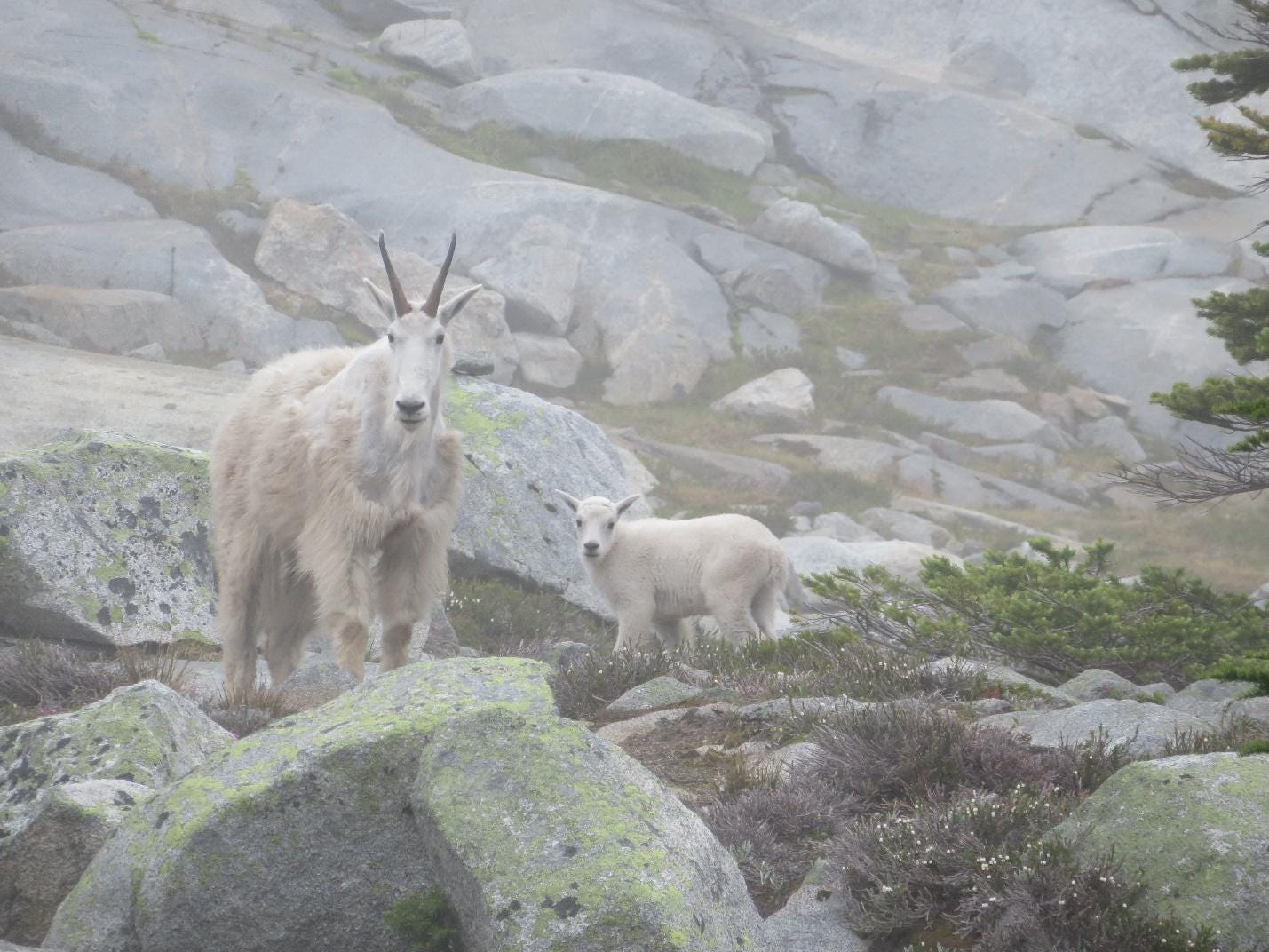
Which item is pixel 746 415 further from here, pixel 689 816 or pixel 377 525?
pixel 689 816

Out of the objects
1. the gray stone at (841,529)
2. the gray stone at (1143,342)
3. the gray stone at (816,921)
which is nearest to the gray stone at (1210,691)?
the gray stone at (816,921)

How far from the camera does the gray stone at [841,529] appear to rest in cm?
2520

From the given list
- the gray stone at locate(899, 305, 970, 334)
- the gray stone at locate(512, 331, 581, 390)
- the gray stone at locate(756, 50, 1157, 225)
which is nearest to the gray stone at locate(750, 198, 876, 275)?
the gray stone at locate(899, 305, 970, 334)

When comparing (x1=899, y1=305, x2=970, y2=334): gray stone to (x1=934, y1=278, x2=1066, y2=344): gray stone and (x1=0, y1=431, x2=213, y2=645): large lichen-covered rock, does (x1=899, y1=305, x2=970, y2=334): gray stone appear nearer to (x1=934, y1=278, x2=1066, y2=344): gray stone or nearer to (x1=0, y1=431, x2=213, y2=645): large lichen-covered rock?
(x1=934, y1=278, x2=1066, y2=344): gray stone

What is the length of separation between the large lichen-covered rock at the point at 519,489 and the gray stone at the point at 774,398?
18106 millimetres

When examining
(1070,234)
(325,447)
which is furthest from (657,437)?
(325,447)

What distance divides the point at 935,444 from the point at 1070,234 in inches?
561

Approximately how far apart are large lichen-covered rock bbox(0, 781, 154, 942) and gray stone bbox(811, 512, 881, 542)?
20973 mm

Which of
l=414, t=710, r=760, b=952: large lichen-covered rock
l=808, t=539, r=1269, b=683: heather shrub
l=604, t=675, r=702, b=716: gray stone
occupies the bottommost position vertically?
l=604, t=675, r=702, b=716: gray stone

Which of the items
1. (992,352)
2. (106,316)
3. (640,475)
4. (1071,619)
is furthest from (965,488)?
(1071,619)

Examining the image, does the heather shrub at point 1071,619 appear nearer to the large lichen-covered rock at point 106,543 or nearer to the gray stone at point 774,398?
the large lichen-covered rock at point 106,543

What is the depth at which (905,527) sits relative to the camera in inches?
1046

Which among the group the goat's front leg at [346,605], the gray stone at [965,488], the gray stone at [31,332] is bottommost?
the gray stone at [31,332]

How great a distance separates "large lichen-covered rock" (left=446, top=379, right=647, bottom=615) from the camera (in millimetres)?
13805
